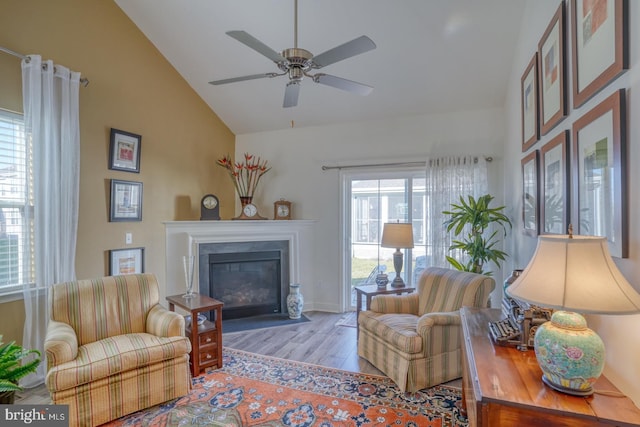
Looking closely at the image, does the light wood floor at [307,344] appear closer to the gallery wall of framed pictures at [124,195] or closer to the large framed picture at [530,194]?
the gallery wall of framed pictures at [124,195]

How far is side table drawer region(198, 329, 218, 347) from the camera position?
114 inches

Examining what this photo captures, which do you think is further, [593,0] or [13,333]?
[13,333]

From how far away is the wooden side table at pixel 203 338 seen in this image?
2840 mm

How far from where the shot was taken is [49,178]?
2758mm

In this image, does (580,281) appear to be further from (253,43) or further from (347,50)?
(253,43)

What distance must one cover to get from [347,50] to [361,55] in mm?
1499

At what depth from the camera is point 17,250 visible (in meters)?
2.67

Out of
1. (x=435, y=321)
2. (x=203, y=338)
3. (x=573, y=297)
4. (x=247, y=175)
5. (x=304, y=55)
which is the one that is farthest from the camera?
(x=247, y=175)

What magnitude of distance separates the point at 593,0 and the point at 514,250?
7.88 ft

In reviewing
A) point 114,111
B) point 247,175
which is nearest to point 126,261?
point 114,111

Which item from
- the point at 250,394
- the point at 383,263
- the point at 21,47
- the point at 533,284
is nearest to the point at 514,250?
the point at 383,263

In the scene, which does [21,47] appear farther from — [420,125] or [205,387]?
[420,125]

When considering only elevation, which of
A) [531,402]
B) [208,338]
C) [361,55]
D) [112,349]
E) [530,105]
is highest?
[361,55]

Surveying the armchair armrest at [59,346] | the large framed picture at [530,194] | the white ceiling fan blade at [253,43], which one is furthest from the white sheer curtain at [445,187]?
the armchair armrest at [59,346]
